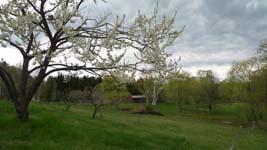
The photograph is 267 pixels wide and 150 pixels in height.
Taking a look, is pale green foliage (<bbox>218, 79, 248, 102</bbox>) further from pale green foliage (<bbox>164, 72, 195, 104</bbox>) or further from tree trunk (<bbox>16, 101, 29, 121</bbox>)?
tree trunk (<bbox>16, 101, 29, 121</bbox>)

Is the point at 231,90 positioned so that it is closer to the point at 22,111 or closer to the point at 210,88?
the point at 210,88

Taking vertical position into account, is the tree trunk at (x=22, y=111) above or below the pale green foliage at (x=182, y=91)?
below

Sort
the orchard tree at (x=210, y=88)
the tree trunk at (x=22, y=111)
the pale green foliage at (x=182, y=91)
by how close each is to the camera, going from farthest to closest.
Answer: the pale green foliage at (x=182, y=91)
the orchard tree at (x=210, y=88)
the tree trunk at (x=22, y=111)

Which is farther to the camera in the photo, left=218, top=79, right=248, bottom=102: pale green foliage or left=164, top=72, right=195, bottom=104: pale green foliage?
left=164, top=72, right=195, bottom=104: pale green foliage

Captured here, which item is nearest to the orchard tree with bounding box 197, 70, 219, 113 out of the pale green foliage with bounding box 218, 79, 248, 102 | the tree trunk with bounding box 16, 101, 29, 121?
the pale green foliage with bounding box 218, 79, 248, 102

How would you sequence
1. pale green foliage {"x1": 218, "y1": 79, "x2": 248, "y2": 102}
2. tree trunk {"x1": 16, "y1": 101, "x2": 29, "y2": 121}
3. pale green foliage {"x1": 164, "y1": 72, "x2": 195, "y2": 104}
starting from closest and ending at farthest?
tree trunk {"x1": 16, "y1": 101, "x2": 29, "y2": 121} → pale green foliage {"x1": 218, "y1": 79, "x2": 248, "y2": 102} → pale green foliage {"x1": 164, "y1": 72, "x2": 195, "y2": 104}

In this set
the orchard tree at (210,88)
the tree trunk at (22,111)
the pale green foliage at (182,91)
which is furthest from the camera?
the pale green foliage at (182,91)

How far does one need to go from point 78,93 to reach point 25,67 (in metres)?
44.0

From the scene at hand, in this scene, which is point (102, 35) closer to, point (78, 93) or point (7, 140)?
point (7, 140)

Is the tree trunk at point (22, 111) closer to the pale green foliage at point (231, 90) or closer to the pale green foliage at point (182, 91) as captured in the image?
the pale green foliage at point (231, 90)

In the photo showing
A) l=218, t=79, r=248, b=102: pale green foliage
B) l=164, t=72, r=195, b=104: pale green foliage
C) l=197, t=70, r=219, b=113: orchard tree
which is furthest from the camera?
l=164, t=72, r=195, b=104: pale green foliage

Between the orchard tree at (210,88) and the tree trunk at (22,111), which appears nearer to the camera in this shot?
the tree trunk at (22,111)

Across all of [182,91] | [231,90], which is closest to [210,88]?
[231,90]

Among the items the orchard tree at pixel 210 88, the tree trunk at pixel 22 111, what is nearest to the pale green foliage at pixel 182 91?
the orchard tree at pixel 210 88
